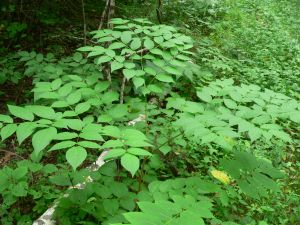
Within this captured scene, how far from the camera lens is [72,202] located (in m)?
2.75

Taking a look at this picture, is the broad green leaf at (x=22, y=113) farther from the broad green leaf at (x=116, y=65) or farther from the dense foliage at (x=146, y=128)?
the broad green leaf at (x=116, y=65)

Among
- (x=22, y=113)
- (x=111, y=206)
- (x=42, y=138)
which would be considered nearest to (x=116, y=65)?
(x=22, y=113)

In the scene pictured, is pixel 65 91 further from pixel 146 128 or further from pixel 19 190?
pixel 19 190

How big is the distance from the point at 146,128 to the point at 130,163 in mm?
1065

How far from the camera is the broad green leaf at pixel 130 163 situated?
1.74 metres

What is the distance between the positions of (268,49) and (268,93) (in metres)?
5.13

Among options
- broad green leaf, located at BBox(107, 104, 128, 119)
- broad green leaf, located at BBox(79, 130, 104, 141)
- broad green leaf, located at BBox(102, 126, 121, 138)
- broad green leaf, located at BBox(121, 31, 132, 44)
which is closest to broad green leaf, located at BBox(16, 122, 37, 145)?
broad green leaf, located at BBox(79, 130, 104, 141)

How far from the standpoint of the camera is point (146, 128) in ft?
9.25

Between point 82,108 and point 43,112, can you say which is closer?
point 43,112

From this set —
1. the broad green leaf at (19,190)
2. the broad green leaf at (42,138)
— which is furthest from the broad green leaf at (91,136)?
the broad green leaf at (19,190)

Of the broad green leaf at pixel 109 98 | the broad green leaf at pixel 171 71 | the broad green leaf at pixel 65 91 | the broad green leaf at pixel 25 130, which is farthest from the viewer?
the broad green leaf at pixel 171 71

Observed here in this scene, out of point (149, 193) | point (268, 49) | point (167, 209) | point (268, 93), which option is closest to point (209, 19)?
point (268, 49)

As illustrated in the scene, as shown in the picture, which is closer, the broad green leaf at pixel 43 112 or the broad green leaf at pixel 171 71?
the broad green leaf at pixel 43 112

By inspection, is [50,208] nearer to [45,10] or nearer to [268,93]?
[268,93]
